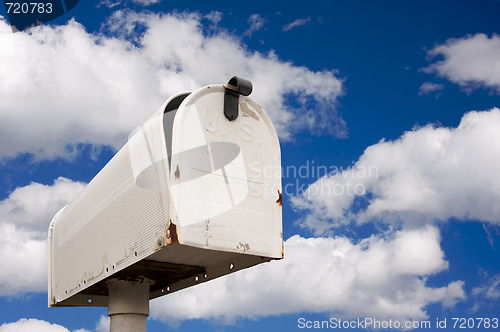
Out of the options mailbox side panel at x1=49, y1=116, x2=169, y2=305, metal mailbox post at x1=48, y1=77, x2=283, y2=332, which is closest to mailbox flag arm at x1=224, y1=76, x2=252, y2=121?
metal mailbox post at x1=48, y1=77, x2=283, y2=332

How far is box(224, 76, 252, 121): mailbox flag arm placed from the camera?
3.52m

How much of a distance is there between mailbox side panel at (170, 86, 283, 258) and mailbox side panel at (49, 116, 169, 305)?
0.14 meters

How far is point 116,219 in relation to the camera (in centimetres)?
382

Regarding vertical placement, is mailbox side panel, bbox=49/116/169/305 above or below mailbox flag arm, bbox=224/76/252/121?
below

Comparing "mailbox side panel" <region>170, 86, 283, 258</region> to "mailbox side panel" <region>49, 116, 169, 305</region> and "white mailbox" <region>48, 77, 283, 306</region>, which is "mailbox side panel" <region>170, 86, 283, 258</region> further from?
"mailbox side panel" <region>49, 116, 169, 305</region>

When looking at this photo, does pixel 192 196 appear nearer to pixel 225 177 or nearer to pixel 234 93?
pixel 225 177

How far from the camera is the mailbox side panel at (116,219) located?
335 centimetres

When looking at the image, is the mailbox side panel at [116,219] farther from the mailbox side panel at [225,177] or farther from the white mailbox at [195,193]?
the mailbox side panel at [225,177]

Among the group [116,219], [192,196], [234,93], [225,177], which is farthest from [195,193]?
[116,219]

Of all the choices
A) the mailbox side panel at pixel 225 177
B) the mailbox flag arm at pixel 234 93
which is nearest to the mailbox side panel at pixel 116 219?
the mailbox side panel at pixel 225 177

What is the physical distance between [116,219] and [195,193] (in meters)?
0.84

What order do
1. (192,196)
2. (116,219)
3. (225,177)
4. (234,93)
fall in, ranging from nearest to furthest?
(192,196) < (225,177) < (234,93) < (116,219)

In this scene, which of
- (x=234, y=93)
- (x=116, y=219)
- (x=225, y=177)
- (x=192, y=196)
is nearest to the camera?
(x=192, y=196)

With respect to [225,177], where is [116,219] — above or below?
below
